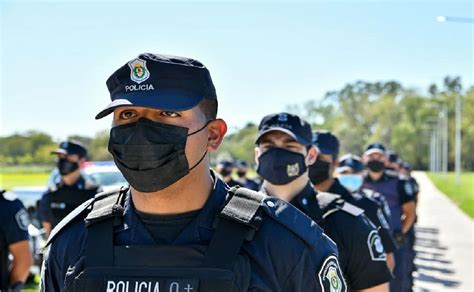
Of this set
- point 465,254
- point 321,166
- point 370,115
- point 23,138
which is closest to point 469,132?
point 370,115

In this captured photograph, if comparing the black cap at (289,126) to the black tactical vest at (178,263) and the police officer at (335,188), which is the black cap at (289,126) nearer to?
the police officer at (335,188)

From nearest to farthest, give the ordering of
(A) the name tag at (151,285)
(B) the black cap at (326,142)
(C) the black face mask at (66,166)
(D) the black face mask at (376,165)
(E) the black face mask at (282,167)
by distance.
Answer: (A) the name tag at (151,285), (E) the black face mask at (282,167), (B) the black cap at (326,142), (C) the black face mask at (66,166), (D) the black face mask at (376,165)

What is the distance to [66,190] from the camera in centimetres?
589

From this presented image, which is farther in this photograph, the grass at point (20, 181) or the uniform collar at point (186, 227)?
the grass at point (20, 181)

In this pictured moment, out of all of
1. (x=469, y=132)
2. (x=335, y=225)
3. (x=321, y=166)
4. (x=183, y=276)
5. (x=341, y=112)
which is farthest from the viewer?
(x=341, y=112)

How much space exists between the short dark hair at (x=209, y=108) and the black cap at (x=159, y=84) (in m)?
0.02

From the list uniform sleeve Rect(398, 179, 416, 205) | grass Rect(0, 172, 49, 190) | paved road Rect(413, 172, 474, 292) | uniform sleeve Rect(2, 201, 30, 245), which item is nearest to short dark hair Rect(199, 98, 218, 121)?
uniform sleeve Rect(2, 201, 30, 245)

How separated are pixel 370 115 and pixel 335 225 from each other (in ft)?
322

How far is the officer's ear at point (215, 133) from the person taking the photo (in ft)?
6.75

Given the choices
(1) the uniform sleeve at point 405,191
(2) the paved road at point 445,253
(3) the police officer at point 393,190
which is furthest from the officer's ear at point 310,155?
(2) the paved road at point 445,253

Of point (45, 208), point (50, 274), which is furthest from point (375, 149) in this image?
point (50, 274)

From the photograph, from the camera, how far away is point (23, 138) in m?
48.3

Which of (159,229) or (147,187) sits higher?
(147,187)

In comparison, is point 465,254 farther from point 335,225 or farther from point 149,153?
point 149,153
